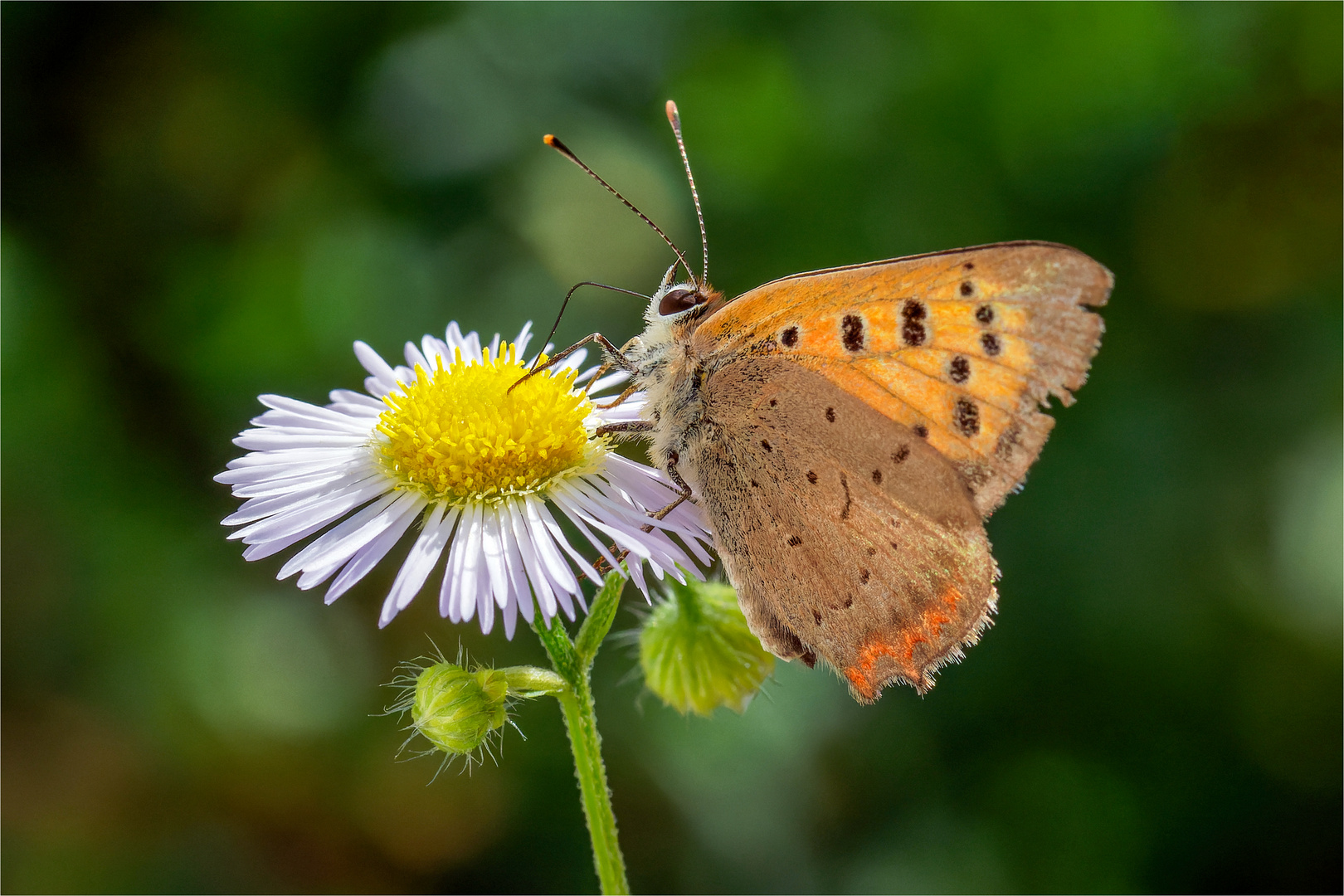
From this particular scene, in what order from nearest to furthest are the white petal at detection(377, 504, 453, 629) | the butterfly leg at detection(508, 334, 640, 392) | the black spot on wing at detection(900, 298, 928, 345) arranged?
the white petal at detection(377, 504, 453, 629), the black spot on wing at detection(900, 298, 928, 345), the butterfly leg at detection(508, 334, 640, 392)

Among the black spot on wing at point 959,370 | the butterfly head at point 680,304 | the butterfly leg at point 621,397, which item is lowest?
the butterfly leg at point 621,397

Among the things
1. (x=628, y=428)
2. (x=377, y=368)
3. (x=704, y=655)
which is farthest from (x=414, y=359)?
(x=704, y=655)

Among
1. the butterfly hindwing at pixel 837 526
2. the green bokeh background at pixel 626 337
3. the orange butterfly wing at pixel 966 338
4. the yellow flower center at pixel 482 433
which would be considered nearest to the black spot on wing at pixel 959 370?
the orange butterfly wing at pixel 966 338

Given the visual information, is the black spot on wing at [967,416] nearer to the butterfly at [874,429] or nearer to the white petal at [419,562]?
the butterfly at [874,429]

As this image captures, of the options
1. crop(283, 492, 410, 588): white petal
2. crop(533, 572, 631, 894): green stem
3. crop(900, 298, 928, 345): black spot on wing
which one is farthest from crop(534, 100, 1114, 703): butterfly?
crop(283, 492, 410, 588): white petal

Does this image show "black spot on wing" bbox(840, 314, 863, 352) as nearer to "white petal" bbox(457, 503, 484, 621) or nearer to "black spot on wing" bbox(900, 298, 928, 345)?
"black spot on wing" bbox(900, 298, 928, 345)

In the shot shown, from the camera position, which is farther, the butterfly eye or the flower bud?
the butterfly eye
